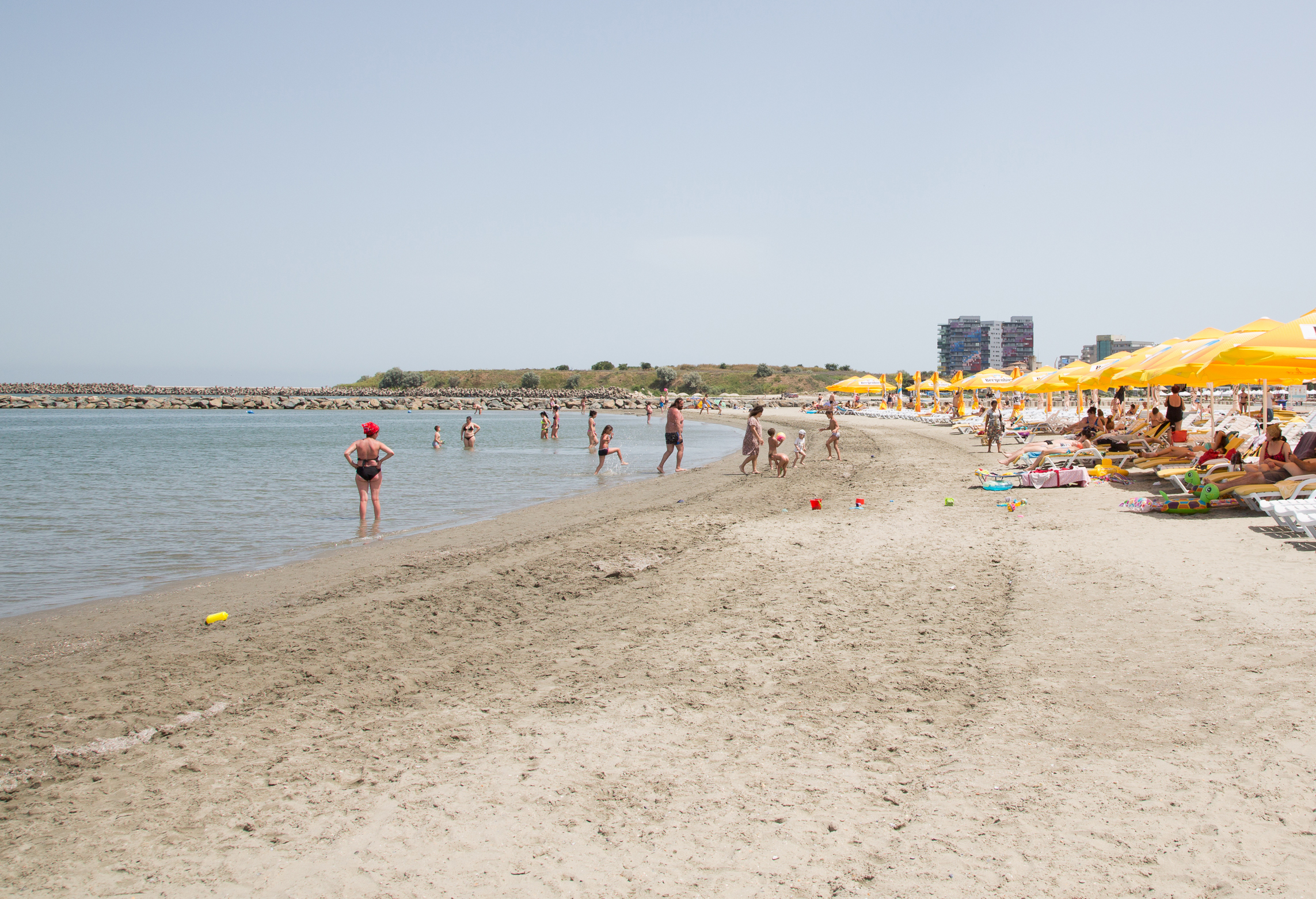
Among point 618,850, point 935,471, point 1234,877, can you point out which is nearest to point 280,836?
point 618,850

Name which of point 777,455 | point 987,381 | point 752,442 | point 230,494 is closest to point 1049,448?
point 777,455

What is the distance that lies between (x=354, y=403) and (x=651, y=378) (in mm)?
37853

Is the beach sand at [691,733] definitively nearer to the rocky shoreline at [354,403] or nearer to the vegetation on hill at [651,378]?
the rocky shoreline at [354,403]

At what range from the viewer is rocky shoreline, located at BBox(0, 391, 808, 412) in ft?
263

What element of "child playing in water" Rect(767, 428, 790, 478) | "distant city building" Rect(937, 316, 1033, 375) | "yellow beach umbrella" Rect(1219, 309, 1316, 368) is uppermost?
"distant city building" Rect(937, 316, 1033, 375)

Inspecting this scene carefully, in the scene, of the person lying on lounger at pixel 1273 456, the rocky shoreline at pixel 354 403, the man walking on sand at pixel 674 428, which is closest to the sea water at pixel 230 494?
the man walking on sand at pixel 674 428

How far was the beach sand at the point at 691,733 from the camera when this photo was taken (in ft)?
9.29

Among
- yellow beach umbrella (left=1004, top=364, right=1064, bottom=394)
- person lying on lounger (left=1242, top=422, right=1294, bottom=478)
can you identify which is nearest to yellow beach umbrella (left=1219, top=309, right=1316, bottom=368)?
person lying on lounger (left=1242, top=422, right=1294, bottom=478)

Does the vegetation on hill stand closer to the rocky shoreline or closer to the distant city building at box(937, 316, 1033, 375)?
the rocky shoreline

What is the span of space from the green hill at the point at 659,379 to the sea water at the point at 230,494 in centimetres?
6468

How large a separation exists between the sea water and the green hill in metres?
64.7

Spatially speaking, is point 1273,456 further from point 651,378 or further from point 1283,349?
point 651,378

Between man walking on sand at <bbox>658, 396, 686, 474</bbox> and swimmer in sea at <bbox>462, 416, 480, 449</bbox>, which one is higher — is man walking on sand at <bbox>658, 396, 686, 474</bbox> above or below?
above

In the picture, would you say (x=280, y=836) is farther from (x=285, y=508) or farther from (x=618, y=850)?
(x=285, y=508)
